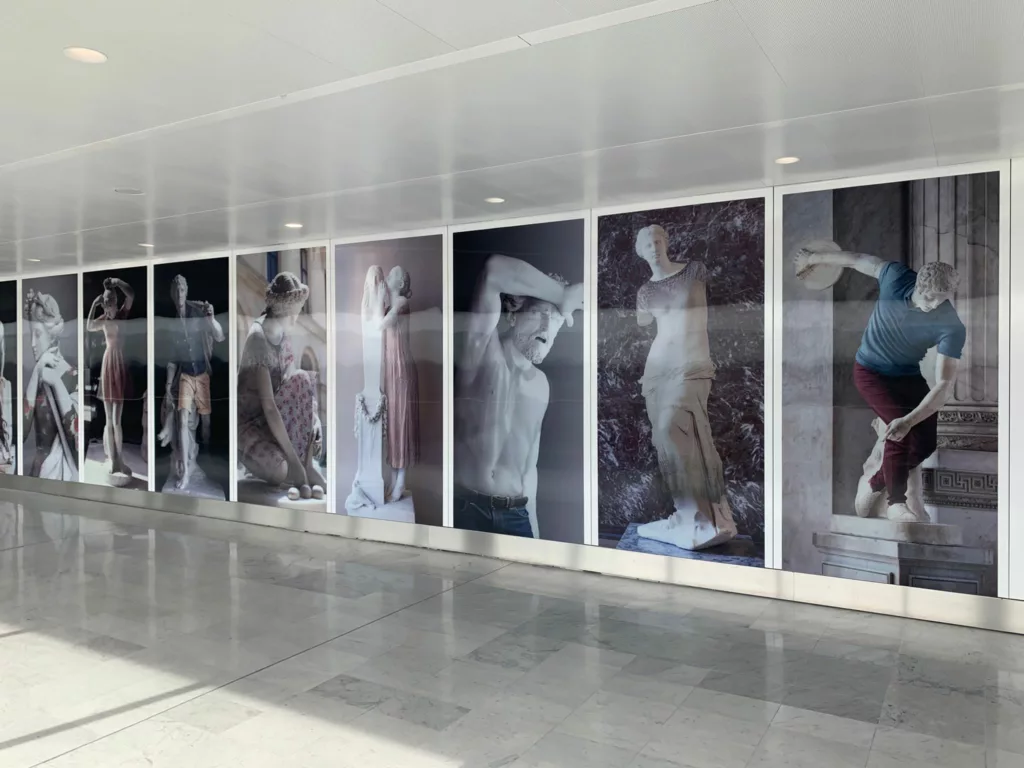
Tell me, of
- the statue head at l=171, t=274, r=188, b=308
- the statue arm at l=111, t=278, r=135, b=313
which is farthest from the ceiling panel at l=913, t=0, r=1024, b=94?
the statue arm at l=111, t=278, r=135, b=313

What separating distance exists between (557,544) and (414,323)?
10.5 feet

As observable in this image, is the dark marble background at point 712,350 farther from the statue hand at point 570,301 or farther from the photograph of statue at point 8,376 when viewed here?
the photograph of statue at point 8,376

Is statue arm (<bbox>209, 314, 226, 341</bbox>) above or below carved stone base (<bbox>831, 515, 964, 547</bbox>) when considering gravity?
above

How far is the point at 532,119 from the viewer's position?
5344 millimetres

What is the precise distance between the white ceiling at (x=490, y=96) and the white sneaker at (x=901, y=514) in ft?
9.49

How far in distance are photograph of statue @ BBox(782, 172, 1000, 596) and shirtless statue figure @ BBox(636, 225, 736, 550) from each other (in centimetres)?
72

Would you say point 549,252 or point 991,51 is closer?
point 991,51

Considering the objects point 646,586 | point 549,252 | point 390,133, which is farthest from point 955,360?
point 390,133

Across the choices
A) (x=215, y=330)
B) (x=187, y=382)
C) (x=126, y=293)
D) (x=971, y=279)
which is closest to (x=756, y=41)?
(x=971, y=279)

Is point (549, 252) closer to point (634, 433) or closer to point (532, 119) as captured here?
point (634, 433)

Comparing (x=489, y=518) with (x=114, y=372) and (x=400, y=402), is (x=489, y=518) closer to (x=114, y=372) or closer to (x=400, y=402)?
(x=400, y=402)

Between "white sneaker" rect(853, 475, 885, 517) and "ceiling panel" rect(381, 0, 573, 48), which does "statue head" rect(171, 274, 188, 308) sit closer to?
"ceiling panel" rect(381, 0, 573, 48)

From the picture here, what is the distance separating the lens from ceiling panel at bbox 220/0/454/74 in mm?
3654

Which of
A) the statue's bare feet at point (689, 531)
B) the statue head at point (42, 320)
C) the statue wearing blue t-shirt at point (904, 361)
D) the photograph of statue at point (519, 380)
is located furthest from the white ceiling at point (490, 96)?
the statue head at point (42, 320)
